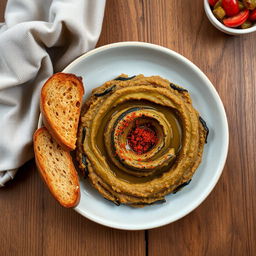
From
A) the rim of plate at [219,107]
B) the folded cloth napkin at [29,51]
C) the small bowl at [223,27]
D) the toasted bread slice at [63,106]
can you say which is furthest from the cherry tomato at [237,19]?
the toasted bread slice at [63,106]

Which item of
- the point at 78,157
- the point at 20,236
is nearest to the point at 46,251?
the point at 20,236

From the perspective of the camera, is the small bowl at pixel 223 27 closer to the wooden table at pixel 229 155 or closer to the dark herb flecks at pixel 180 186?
the wooden table at pixel 229 155

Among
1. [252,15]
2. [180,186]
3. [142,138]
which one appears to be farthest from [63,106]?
[252,15]

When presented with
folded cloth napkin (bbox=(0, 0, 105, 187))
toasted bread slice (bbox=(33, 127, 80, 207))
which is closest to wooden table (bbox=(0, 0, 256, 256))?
folded cloth napkin (bbox=(0, 0, 105, 187))

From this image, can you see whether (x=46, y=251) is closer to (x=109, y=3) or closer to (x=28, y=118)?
(x=28, y=118)

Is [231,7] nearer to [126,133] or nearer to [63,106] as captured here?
[126,133]

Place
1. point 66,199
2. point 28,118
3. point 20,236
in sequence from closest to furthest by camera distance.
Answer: point 66,199
point 28,118
point 20,236

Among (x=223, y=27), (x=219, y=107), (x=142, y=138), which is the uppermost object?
(x=223, y=27)
